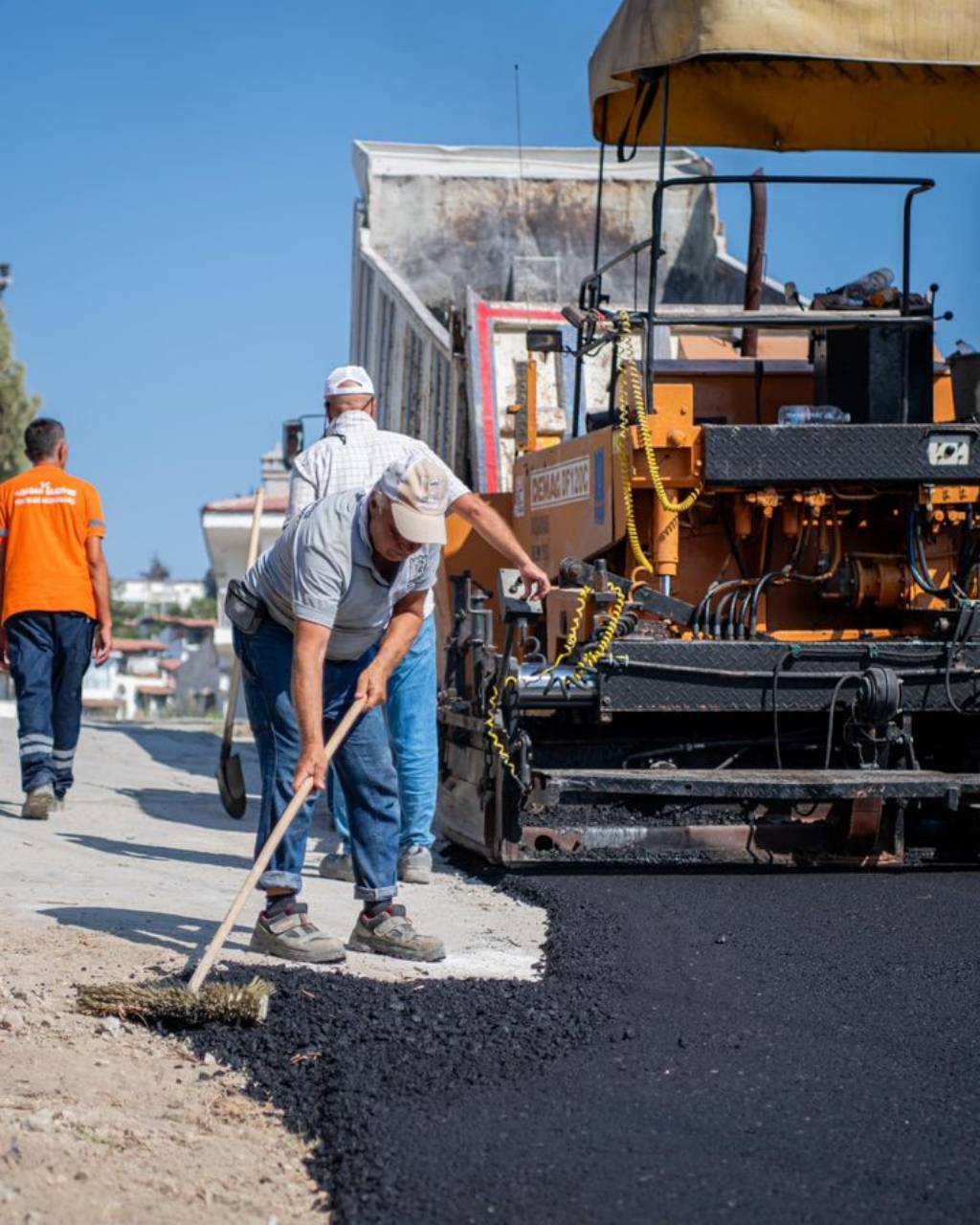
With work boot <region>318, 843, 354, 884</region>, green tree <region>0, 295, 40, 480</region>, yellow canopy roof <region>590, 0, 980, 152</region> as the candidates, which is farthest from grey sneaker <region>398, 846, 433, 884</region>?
green tree <region>0, 295, 40, 480</region>

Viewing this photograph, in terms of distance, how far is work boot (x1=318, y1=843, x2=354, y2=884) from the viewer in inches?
254

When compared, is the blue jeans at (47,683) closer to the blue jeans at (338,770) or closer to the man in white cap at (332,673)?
the man in white cap at (332,673)

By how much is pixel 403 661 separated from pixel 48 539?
211 cm

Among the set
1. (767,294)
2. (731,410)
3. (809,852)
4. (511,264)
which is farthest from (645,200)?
(809,852)

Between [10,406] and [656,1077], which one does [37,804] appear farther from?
[10,406]

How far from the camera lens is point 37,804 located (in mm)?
7441

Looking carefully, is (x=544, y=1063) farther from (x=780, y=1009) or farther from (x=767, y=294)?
(x=767, y=294)

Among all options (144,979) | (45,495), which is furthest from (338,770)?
(45,495)

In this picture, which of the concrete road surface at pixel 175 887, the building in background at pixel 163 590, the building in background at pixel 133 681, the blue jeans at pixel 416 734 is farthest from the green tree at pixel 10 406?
the building in background at pixel 163 590

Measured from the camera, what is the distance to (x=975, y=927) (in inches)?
212

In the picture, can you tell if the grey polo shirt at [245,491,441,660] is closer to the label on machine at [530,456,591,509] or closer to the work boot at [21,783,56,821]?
the label on machine at [530,456,591,509]

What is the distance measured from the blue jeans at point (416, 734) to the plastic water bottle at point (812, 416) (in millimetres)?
1540

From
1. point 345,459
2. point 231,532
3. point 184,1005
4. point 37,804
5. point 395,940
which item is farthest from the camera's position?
point 231,532

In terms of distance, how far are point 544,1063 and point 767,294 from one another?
1075cm
